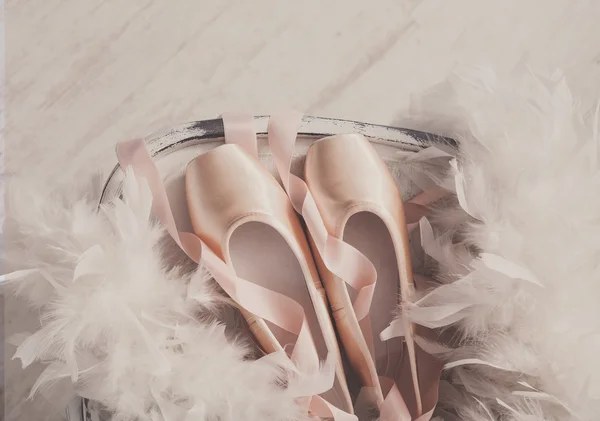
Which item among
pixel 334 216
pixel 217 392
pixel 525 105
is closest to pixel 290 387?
pixel 217 392

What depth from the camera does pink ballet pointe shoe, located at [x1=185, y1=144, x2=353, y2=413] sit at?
714mm

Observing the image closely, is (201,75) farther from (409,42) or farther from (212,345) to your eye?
(212,345)

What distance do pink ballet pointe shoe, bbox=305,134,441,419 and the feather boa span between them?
0.04 metres

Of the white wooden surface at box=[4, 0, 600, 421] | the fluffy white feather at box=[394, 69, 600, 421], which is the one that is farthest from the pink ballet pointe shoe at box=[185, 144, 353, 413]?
the white wooden surface at box=[4, 0, 600, 421]

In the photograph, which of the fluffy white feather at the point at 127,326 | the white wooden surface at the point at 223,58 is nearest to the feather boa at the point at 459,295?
the fluffy white feather at the point at 127,326

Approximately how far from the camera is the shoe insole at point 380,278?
78 centimetres

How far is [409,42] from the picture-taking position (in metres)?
1.02

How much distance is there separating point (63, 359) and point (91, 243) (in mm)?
131

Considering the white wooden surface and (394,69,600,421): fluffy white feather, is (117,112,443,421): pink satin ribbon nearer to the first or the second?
(394,69,600,421): fluffy white feather

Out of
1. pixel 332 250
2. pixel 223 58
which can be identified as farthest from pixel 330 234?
pixel 223 58

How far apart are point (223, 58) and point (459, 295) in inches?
22.0

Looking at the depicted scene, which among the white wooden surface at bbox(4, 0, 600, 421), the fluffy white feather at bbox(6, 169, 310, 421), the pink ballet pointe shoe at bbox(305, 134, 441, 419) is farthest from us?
the white wooden surface at bbox(4, 0, 600, 421)

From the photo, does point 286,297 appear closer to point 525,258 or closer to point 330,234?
point 330,234

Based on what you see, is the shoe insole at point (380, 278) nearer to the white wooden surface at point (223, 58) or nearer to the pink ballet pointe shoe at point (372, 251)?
the pink ballet pointe shoe at point (372, 251)
